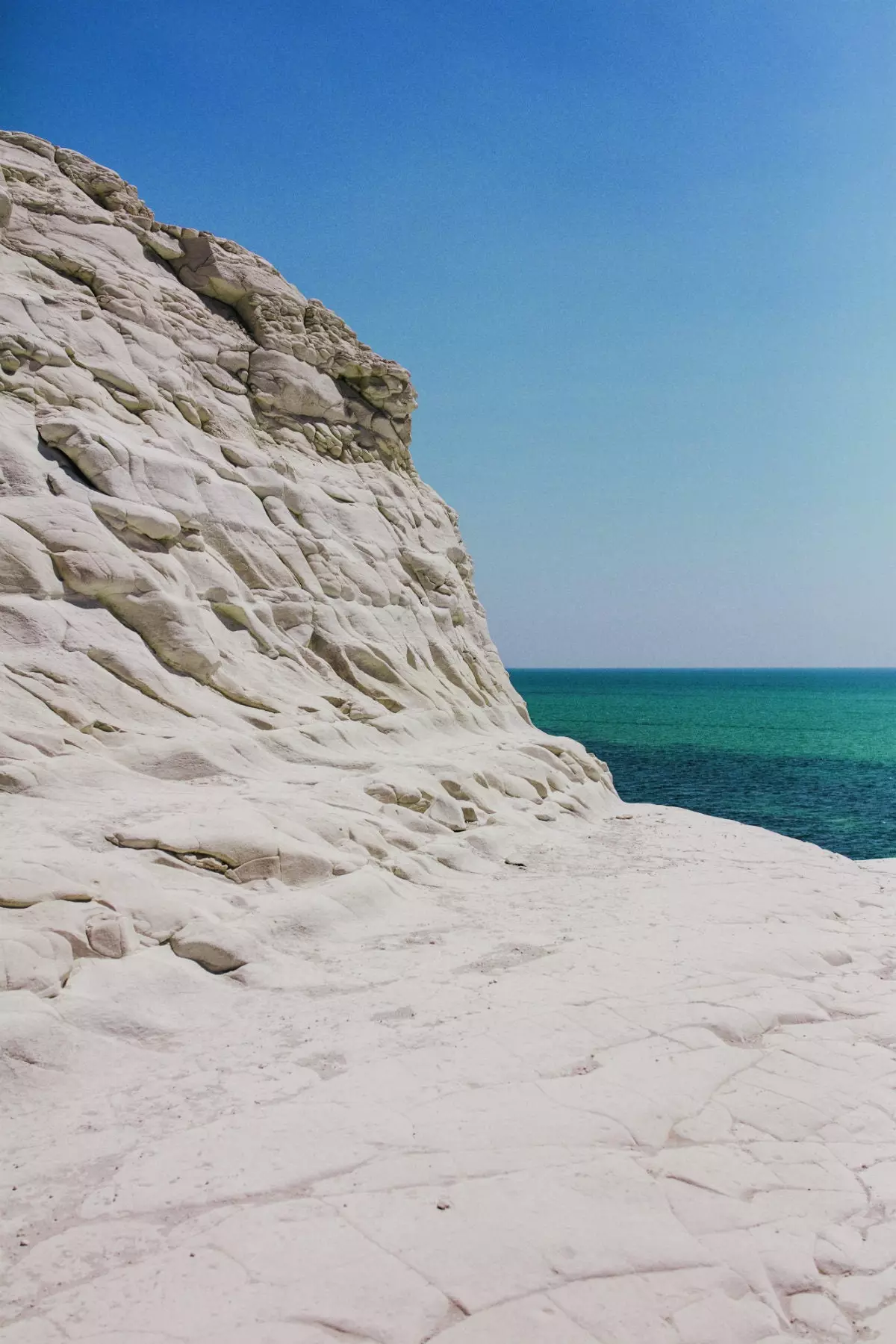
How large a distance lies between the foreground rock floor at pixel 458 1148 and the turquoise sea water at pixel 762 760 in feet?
61.3

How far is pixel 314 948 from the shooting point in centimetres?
945

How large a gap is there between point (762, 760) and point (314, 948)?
40.4 meters

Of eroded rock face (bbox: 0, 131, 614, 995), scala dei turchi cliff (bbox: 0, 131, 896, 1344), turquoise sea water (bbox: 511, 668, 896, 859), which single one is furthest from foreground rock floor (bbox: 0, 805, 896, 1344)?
turquoise sea water (bbox: 511, 668, 896, 859)

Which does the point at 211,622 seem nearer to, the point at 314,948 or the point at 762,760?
the point at 314,948

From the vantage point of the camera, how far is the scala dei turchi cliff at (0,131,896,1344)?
4.68 metres

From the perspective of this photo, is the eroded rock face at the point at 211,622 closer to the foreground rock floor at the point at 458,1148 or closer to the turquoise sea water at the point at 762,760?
the foreground rock floor at the point at 458,1148

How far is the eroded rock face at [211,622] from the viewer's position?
9.93 m

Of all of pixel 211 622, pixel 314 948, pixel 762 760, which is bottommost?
pixel 762 760

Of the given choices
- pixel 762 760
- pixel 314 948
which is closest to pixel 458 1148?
pixel 314 948

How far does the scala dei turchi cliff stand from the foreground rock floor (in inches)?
1.0

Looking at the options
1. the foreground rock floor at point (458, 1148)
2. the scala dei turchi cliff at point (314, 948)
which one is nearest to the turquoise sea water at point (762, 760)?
the scala dei turchi cliff at point (314, 948)

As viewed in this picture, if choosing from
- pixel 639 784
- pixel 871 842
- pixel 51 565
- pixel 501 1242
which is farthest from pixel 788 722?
pixel 501 1242

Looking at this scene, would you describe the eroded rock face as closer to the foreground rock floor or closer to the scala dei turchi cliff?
the scala dei turchi cliff

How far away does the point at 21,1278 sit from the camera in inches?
175
